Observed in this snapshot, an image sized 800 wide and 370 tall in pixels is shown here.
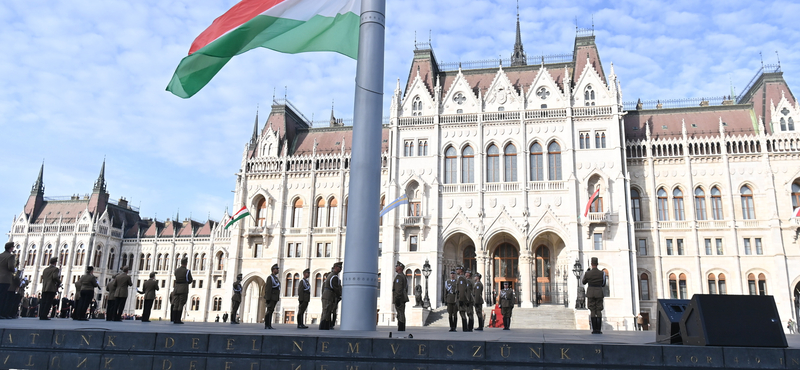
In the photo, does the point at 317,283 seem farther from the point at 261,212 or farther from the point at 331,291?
the point at 331,291

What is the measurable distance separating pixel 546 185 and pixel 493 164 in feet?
12.8

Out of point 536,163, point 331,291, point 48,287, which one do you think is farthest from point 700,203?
point 48,287

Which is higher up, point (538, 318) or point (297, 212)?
point (297, 212)

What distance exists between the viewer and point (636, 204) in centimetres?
3969

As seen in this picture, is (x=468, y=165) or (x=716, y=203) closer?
(x=716, y=203)

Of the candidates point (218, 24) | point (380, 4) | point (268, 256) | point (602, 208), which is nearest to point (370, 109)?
point (380, 4)

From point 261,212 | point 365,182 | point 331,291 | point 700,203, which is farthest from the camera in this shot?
point 261,212

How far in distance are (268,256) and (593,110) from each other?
2652cm

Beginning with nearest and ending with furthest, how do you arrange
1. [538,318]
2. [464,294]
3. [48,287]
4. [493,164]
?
[48,287] → [464,294] → [538,318] → [493,164]

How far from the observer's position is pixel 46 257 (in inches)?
2648

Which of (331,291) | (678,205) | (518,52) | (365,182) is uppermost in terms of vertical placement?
(518,52)

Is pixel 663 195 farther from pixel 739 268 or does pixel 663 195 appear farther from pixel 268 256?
pixel 268 256

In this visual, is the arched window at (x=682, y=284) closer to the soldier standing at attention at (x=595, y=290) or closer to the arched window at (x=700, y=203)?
the arched window at (x=700, y=203)

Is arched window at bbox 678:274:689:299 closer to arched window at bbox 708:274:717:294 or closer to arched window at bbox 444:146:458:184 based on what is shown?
arched window at bbox 708:274:717:294
